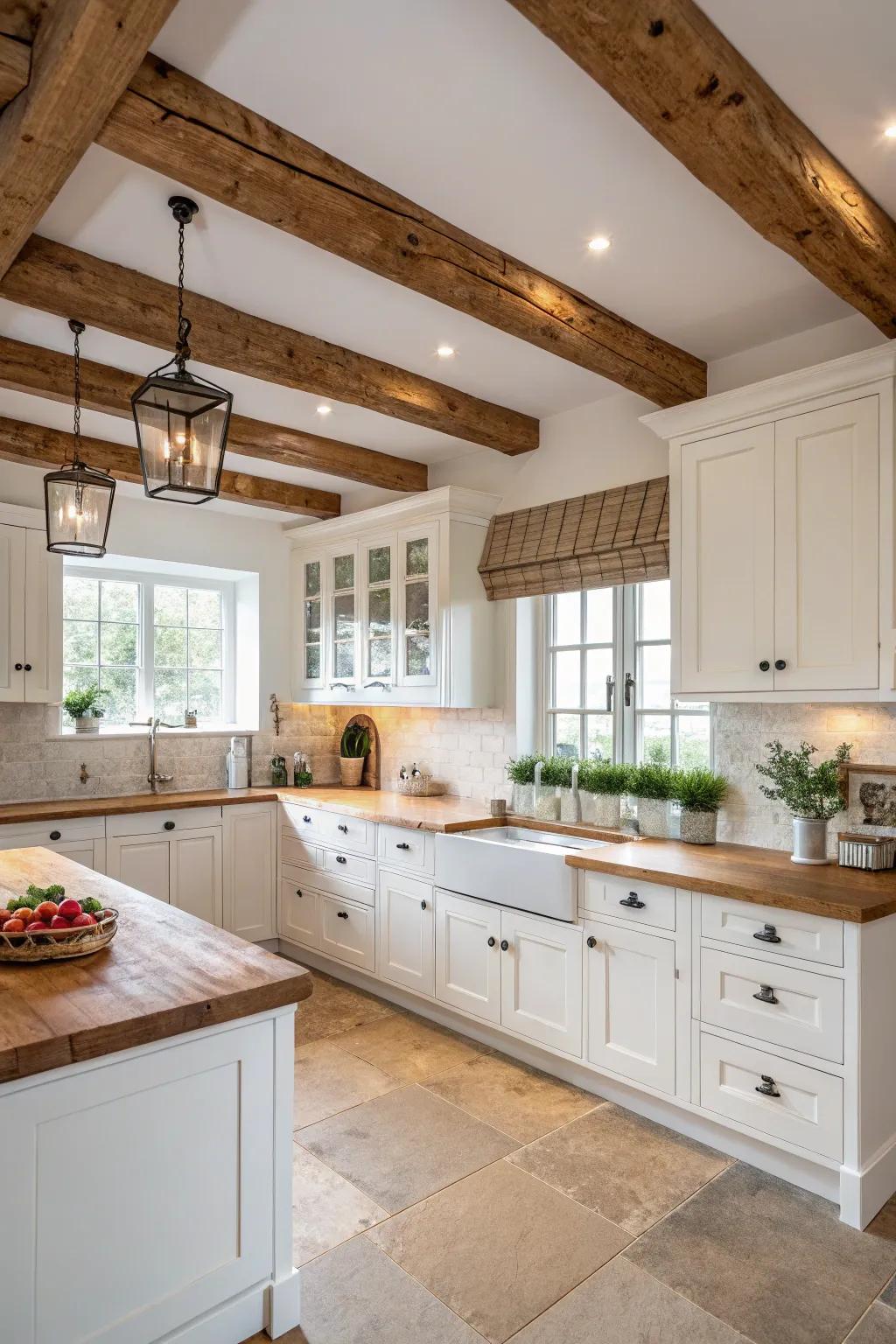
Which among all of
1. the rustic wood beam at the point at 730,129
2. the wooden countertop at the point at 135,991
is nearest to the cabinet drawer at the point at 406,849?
the wooden countertop at the point at 135,991

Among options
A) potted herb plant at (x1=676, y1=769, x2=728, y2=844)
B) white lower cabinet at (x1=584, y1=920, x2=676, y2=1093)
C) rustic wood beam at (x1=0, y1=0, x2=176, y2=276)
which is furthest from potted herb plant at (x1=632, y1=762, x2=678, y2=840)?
rustic wood beam at (x1=0, y1=0, x2=176, y2=276)

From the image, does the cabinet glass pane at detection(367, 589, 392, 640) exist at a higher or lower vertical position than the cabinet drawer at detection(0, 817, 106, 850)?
higher

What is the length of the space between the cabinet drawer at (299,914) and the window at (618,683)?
155cm

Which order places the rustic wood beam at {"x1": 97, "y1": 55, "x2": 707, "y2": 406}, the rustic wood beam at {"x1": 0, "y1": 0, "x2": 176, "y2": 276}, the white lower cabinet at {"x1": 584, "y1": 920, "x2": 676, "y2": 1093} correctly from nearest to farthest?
the rustic wood beam at {"x1": 0, "y1": 0, "x2": 176, "y2": 276}
the rustic wood beam at {"x1": 97, "y1": 55, "x2": 707, "y2": 406}
the white lower cabinet at {"x1": 584, "y1": 920, "x2": 676, "y2": 1093}

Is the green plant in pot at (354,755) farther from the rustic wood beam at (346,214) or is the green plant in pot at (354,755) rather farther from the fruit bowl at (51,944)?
the fruit bowl at (51,944)

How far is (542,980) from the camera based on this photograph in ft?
10.6

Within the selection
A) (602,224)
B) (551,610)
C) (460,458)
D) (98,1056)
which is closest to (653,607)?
(551,610)

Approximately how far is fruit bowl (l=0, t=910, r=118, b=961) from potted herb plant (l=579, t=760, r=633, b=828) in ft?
7.36

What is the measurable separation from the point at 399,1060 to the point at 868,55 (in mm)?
3492

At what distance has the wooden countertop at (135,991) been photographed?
1581mm

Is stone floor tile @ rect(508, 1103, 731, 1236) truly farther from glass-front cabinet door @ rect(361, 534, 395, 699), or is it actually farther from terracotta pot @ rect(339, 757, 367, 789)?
terracotta pot @ rect(339, 757, 367, 789)

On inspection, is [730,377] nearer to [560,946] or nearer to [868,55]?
[868,55]

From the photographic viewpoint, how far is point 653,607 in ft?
12.6

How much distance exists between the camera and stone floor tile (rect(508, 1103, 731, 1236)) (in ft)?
8.01
